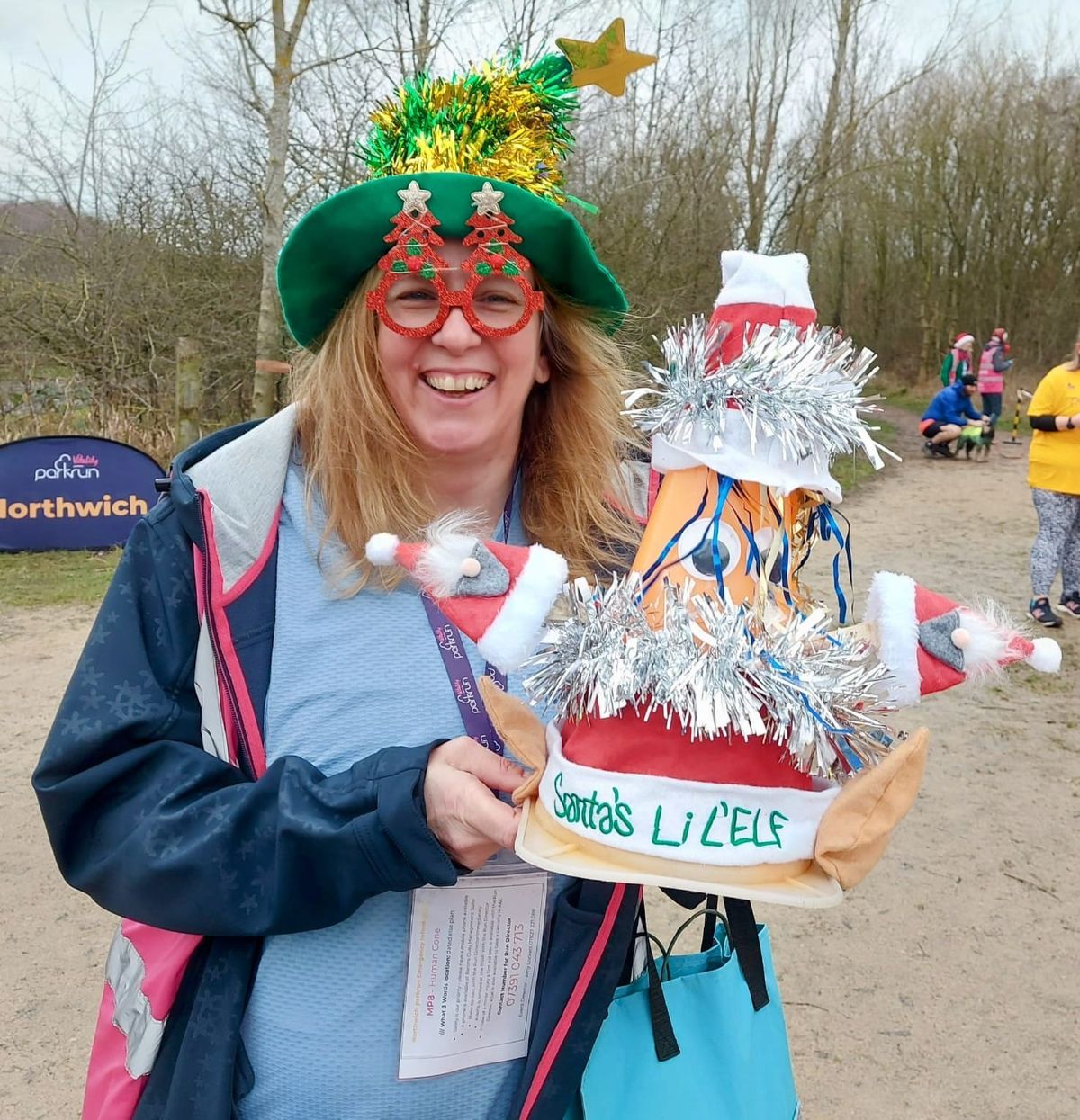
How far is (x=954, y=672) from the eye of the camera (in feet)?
3.24

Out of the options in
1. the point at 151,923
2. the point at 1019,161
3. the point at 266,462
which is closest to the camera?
the point at 151,923

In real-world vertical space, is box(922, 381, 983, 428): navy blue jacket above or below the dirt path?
above

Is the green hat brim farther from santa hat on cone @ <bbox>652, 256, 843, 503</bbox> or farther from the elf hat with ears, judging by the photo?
the elf hat with ears

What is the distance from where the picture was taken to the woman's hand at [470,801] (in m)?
1.07

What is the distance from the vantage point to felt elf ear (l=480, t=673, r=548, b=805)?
3.52ft

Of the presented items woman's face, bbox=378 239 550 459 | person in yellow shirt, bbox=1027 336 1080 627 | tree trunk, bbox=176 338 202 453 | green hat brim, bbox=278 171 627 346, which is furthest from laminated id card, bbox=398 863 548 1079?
tree trunk, bbox=176 338 202 453

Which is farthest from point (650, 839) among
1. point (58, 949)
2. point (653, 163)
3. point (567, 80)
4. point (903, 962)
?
point (653, 163)

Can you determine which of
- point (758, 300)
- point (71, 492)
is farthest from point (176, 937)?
point (71, 492)

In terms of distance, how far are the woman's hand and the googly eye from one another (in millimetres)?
336

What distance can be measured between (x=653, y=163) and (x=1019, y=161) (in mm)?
13284

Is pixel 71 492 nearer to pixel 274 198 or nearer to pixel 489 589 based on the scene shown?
pixel 274 198

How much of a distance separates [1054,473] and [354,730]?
19.4 ft

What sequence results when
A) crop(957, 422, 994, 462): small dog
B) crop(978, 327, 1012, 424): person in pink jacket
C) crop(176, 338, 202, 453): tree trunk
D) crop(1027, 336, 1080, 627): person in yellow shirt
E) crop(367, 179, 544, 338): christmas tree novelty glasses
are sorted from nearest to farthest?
crop(367, 179, 544, 338): christmas tree novelty glasses → crop(1027, 336, 1080, 627): person in yellow shirt → crop(176, 338, 202, 453): tree trunk → crop(957, 422, 994, 462): small dog → crop(978, 327, 1012, 424): person in pink jacket

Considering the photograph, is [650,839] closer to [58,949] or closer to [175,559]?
[175,559]
